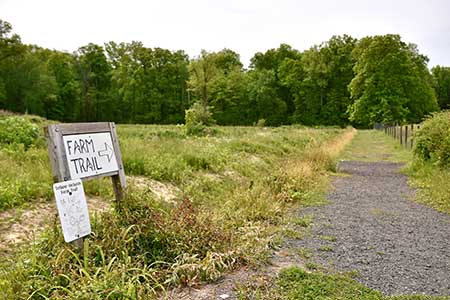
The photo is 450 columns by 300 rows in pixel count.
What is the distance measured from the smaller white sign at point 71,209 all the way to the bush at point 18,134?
21.7 feet

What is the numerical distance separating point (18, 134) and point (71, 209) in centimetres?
732

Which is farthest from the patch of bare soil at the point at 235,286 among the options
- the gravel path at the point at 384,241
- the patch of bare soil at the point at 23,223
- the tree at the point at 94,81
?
the tree at the point at 94,81

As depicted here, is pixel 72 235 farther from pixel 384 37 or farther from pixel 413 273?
pixel 384 37

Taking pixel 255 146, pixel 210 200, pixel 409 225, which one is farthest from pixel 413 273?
pixel 255 146

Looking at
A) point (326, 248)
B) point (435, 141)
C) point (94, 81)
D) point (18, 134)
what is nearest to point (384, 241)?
point (326, 248)

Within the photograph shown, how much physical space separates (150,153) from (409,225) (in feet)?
19.7

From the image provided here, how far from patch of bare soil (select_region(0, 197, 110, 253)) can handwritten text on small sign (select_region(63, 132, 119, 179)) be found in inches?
33.9

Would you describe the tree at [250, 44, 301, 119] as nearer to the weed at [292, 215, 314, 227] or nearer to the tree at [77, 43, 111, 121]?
the tree at [77, 43, 111, 121]

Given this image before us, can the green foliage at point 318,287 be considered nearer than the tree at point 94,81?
Yes

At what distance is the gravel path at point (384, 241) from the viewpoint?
163 inches

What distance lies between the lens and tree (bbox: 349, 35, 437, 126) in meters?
46.8

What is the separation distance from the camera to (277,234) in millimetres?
5590

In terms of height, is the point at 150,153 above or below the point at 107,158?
below

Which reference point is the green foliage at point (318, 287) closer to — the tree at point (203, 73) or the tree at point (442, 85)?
the tree at point (203, 73)
